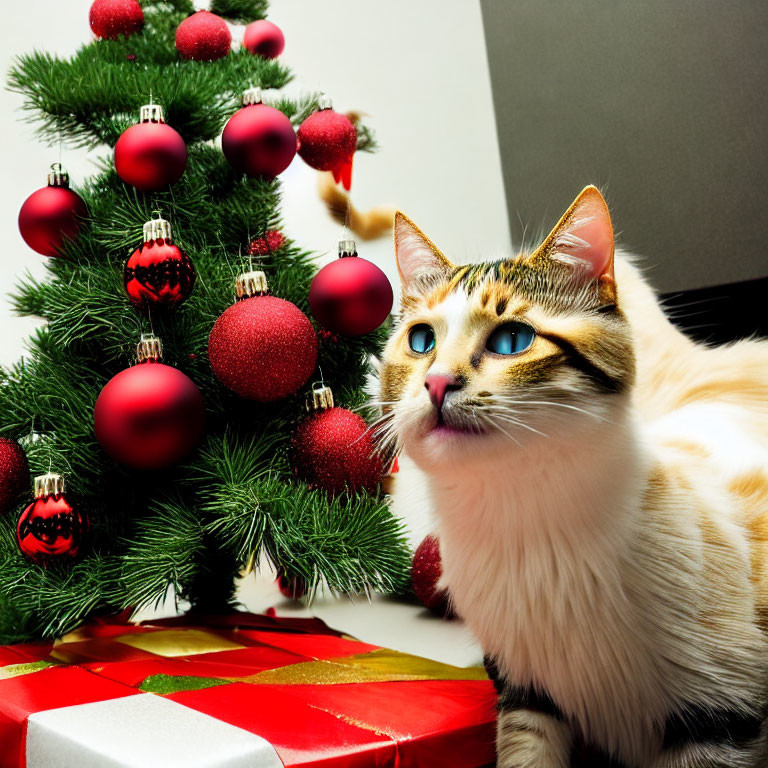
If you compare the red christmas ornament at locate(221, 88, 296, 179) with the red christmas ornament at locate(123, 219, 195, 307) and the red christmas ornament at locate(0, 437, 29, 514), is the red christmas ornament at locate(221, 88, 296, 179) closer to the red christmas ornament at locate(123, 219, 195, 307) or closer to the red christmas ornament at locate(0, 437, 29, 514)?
the red christmas ornament at locate(123, 219, 195, 307)

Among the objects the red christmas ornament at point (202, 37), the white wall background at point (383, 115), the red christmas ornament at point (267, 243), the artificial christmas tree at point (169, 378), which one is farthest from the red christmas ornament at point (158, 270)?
the white wall background at point (383, 115)

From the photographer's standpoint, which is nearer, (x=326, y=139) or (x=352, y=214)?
(x=326, y=139)

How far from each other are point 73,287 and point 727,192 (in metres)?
0.78

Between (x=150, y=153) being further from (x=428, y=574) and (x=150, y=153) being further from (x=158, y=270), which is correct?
(x=428, y=574)

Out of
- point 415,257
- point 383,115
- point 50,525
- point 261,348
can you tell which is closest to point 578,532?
point 415,257

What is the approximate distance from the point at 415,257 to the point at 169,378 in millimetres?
227

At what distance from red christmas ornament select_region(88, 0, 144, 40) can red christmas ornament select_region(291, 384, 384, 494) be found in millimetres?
456

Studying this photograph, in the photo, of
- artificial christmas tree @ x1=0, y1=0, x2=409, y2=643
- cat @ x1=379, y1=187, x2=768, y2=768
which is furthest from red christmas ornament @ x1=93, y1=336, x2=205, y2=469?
cat @ x1=379, y1=187, x2=768, y2=768

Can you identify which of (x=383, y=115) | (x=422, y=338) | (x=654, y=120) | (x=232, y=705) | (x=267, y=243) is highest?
(x=383, y=115)

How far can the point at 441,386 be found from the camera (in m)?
0.38

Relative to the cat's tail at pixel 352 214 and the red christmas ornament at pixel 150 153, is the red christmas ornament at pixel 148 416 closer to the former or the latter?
the red christmas ornament at pixel 150 153

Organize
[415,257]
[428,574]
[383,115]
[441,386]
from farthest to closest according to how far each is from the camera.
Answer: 1. [383,115]
2. [428,574]
3. [415,257]
4. [441,386]

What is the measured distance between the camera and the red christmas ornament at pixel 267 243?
0.77 m

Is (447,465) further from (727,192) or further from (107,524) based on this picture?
(727,192)
